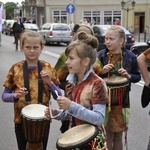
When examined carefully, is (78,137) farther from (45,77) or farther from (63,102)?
(45,77)

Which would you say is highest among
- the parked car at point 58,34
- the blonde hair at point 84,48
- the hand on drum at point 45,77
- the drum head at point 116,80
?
the blonde hair at point 84,48

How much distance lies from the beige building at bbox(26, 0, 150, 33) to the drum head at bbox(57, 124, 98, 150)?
149ft

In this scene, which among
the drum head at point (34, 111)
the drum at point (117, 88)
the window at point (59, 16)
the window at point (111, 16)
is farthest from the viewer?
the window at point (59, 16)

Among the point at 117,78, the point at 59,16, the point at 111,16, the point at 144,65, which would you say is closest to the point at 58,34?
the point at 117,78

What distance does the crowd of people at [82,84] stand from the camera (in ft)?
9.45

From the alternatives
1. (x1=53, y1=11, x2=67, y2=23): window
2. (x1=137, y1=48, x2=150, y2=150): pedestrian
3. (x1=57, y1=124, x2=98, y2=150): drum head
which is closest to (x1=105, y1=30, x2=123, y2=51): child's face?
(x1=137, y1=48, x2=150, y2=150): pedestrian

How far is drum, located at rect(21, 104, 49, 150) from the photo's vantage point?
10.8 ft

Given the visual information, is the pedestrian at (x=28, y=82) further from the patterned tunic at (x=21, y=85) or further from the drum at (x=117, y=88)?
the drum at (x=117, y=88)

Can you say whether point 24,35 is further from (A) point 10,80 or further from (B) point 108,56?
(B) point 108,56

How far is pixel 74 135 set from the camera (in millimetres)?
2754

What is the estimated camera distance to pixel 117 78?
13.1ft

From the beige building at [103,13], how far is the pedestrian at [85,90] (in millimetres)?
45320

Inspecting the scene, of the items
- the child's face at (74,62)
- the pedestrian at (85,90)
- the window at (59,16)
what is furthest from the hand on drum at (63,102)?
the window at (59,16)

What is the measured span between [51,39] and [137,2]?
1103 inches
